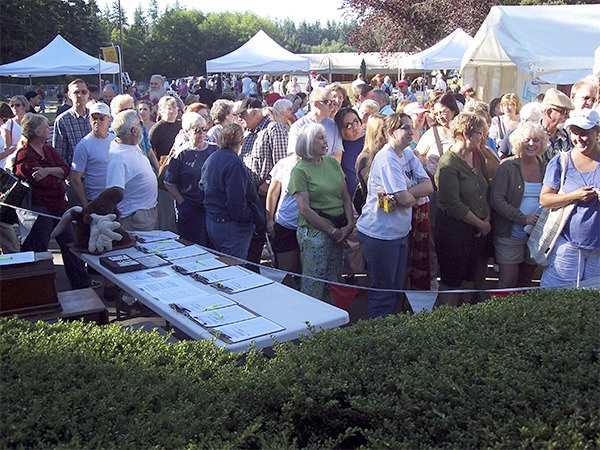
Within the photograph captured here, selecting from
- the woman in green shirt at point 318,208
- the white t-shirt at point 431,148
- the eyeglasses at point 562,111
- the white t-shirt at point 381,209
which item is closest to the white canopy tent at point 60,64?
the white t-shirt at point 431,148

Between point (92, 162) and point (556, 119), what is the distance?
450 centimetres

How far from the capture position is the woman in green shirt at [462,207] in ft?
16.7

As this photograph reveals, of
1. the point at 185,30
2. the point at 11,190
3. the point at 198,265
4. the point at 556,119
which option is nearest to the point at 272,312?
the point at 198,265

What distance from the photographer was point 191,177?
587 centimetres

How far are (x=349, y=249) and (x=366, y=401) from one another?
3.55m

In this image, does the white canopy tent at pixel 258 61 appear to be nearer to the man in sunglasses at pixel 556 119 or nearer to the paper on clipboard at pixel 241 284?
the man in sunglasses at pixel 556 119

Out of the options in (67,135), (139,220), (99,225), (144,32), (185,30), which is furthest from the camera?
(144,32)

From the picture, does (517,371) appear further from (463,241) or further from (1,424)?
(463,241)

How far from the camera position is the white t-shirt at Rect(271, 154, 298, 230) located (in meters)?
5.54

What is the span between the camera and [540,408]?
92.0 inches

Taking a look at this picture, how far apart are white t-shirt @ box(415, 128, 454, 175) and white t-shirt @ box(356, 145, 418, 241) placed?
1152mm

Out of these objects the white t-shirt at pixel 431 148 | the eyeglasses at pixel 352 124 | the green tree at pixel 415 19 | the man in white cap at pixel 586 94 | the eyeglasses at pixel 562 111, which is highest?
the green tree at pixel 415 19

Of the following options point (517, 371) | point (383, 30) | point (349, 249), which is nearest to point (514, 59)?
point (349, 249)

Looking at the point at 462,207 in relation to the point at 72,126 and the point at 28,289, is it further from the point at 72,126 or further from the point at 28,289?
the point at 72,126
